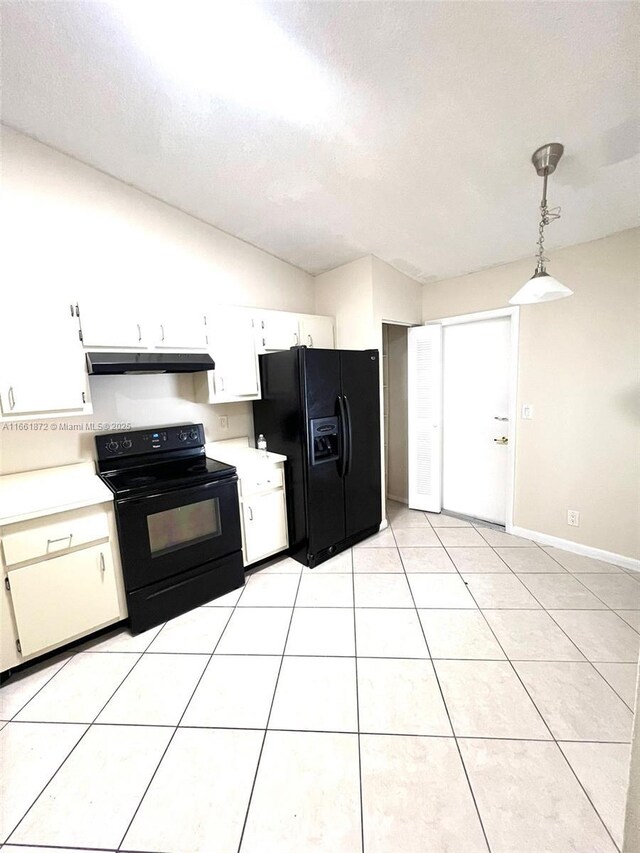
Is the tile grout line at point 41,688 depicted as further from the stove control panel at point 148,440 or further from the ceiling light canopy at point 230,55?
the ceiling light canopy at point 230,55

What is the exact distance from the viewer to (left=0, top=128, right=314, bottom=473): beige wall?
6.47 feet

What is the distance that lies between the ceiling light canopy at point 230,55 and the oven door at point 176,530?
6.63 ft

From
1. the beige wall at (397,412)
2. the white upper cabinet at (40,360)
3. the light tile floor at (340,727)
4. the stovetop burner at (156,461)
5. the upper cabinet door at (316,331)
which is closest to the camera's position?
the light tile floor at (340,727)

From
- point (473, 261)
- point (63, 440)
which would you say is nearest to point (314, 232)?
point (473, 261)

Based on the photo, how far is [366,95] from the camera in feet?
4.92

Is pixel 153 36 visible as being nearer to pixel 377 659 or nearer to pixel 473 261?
pixel 473 261

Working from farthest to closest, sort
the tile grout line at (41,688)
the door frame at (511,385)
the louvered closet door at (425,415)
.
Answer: the louvered closet door at (425,415) → the door frame at (511,385) → the tile grout line at (41,688)

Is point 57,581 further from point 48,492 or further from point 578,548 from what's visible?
point 578,548

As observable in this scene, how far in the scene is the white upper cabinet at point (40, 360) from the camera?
1.80 m

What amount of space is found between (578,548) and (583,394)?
122 cm

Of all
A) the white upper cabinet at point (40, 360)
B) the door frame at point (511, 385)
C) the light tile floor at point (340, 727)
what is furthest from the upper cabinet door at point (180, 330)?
the door frame at point (511, 385)

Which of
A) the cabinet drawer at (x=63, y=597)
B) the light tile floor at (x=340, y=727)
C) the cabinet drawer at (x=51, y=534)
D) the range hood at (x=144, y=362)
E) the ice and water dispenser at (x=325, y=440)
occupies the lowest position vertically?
the light tile floor at (x=340, y=727)

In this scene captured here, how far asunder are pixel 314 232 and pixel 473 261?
137 cm

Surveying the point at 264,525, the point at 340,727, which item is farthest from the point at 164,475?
the point at 340,727
